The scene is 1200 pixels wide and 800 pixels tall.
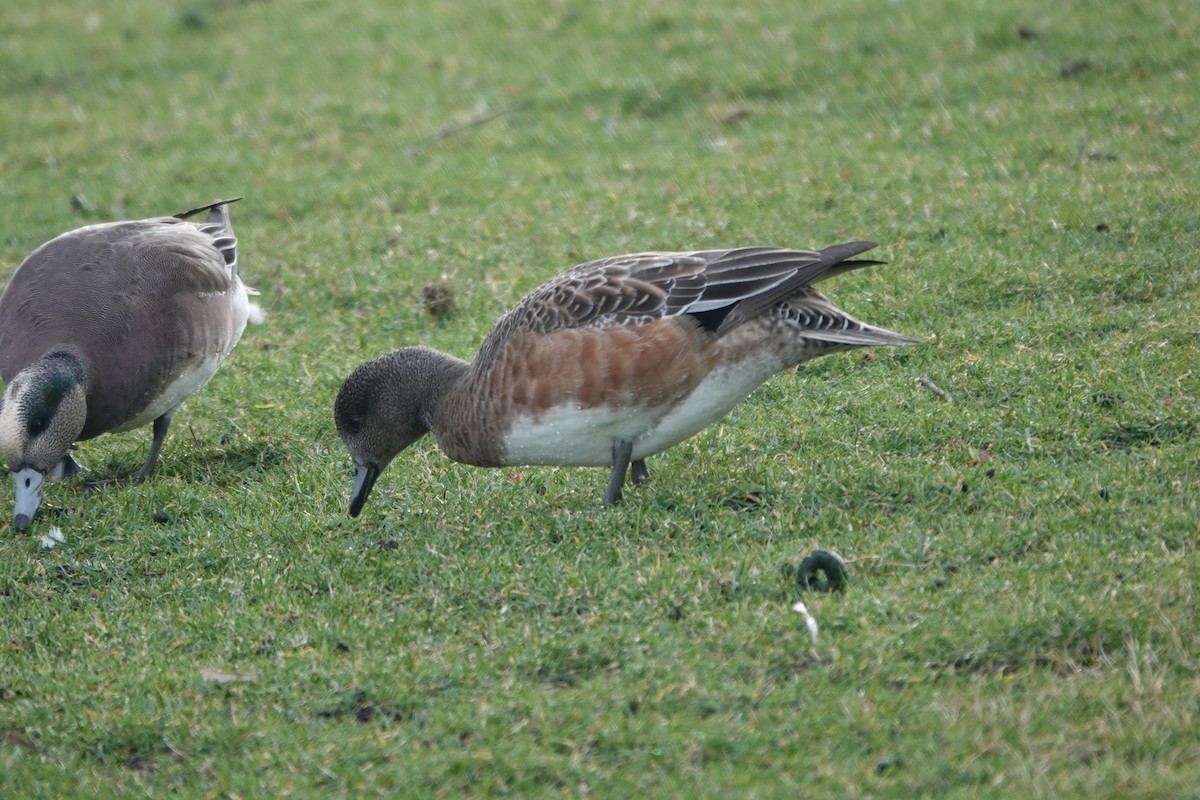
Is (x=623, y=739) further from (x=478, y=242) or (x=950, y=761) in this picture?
(x=478, y=242)

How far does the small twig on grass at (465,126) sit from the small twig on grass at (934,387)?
535cm

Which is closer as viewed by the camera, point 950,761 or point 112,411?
point 950,761

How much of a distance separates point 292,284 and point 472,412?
10.8 feet

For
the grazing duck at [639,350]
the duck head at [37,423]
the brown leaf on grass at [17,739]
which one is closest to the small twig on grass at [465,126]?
the duck head at [37,423]

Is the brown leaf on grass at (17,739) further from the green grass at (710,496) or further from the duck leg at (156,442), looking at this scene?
the duck leg at (156,442)

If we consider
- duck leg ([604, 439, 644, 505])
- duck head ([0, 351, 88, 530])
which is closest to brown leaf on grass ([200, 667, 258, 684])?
duck leg ([604, 439, 644, 505])

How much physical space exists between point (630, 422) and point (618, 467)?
21cm

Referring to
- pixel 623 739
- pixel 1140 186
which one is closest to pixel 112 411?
pixel 623 739

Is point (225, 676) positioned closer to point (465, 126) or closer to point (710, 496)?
point (710, 496)

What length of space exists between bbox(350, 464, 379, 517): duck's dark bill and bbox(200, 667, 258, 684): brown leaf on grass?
101 cm

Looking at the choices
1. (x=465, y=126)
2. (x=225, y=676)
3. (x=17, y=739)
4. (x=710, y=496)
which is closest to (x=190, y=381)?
(x=225, y=676)

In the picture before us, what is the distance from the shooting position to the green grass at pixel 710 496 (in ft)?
11.7

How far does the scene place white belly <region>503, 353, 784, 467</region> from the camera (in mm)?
4750

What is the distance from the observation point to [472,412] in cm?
495
